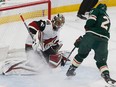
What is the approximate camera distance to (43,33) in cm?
332

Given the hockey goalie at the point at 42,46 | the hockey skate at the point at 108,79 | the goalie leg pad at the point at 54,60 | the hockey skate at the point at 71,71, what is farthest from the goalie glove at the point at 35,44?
the hockey skate at the point at 108,79

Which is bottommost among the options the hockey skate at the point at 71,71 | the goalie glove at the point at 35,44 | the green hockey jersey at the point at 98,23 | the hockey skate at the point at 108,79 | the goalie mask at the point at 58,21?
the hockey skate at the point at 71,71

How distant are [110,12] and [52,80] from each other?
2685 millimetres

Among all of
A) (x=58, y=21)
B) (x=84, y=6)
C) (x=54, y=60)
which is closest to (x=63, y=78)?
(x=54, y=60)

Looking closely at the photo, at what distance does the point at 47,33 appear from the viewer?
3.34 meters

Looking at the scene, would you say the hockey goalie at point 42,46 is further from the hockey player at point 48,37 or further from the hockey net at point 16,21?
the hockey net at point 16,21

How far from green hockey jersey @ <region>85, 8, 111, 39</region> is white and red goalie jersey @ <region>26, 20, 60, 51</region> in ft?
1.43

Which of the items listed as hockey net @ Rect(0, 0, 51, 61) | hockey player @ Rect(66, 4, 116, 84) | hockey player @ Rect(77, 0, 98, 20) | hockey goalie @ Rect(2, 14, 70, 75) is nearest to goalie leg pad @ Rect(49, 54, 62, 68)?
hockey goalie @ Rect(2, 14, 70, 75)

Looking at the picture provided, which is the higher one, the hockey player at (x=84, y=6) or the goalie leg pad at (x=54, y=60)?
the goalie leg pad at (x=54, y=60)

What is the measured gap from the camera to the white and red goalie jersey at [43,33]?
10.7 ft

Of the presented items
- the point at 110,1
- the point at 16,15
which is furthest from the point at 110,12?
the point at 16,15

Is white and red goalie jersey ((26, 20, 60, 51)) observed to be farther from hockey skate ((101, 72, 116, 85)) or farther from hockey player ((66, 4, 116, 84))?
hockey skate ((101, 72, 116, 85))

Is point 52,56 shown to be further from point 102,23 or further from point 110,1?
point 110,1

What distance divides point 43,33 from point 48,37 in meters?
0.07
